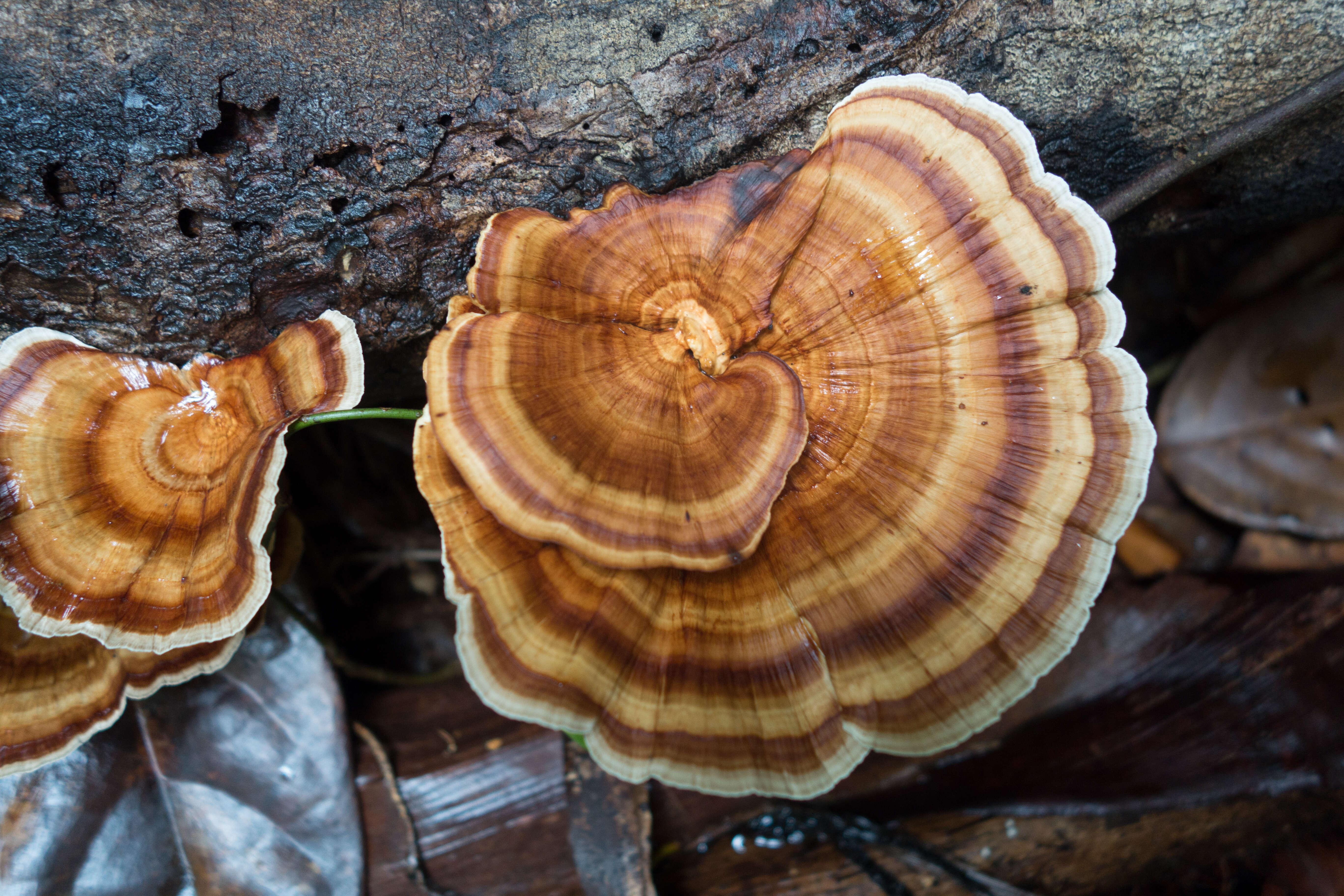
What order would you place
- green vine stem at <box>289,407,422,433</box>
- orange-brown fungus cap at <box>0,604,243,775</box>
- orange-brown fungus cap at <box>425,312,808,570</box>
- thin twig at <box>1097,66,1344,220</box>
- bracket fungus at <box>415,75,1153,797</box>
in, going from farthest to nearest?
thin twig at <box>1097,66,1344,220</box> → orange-brown fungus cap at <box>0,604,243,775</box> → green vine stem at <box>289,407,422,433</box> → bracket fungus at <box>415,75,1153,797</box> → orange-brown fungus cap at <box>425,312,808,570</box>

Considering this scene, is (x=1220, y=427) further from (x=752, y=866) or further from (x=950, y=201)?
(x=752, y=866)

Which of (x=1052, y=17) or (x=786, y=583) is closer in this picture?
(x=786, y=583)

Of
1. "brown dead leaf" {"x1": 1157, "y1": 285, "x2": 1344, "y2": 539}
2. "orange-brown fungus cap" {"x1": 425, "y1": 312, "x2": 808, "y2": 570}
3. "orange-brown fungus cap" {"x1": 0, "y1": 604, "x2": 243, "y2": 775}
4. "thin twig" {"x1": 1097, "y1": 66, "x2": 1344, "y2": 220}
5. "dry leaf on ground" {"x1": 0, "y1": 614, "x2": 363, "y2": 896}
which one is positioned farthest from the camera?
"brown dead leaf" {"x1": 1157, "y1": 285, "x2": 1344, "y2": 539}

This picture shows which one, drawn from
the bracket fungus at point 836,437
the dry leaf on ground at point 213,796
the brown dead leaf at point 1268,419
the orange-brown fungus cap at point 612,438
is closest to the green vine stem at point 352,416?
the orange-brown fungus cap at point 612,438

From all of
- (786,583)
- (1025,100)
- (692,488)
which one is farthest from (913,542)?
(1025,100)

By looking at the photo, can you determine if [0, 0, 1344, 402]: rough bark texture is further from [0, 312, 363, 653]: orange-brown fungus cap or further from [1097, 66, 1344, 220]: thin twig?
[0, 312, 363, 653]: orange-brown fungus cap

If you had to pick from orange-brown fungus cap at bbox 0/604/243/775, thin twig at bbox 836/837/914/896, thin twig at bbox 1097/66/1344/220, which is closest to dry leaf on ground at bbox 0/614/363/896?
orange-brown fungus cap at bbox 0/604/243/775

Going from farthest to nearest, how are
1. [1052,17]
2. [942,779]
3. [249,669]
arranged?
1. [942,779]
2. [249,669]
3. [1052,17]
